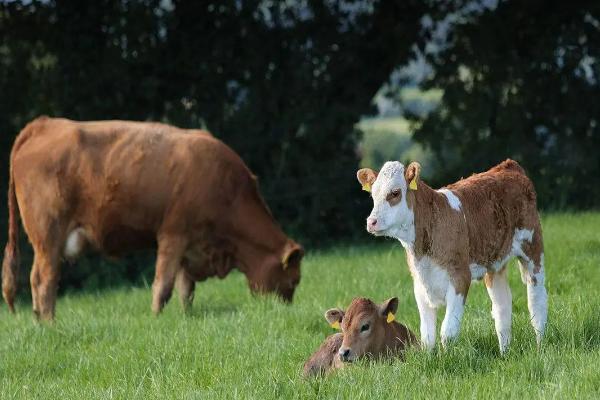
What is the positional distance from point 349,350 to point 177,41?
849cm

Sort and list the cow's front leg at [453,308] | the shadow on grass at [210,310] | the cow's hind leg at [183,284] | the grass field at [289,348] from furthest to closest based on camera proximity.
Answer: the cow's hind leg at [183,284]
the shadow on grass at [210,310]
the cow's front leg at [453,308]
the grass field at [289,348]

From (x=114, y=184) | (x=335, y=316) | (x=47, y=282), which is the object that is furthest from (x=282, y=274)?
(x=335, y=316)

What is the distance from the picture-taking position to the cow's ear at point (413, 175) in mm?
6203

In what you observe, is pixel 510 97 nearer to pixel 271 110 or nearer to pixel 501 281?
pixel 271 110

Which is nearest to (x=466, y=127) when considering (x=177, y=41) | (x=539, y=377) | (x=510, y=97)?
(x=510, y=97)

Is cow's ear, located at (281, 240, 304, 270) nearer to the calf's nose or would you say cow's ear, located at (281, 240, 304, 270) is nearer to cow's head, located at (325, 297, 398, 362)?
cow's head, located at (325, 297, 398, 362)

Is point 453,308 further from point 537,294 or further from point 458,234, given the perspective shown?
point 537,294

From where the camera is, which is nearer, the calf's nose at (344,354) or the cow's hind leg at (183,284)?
the calf's nose at (344,354)

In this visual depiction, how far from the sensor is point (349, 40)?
48.3ft

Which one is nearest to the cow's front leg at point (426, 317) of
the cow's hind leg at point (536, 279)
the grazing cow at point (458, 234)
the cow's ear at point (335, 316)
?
the grazing cow at point (458, 234)

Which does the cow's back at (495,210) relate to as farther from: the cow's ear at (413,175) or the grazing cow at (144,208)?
the grazing cow at (144,208)

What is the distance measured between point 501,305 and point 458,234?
0.71 m

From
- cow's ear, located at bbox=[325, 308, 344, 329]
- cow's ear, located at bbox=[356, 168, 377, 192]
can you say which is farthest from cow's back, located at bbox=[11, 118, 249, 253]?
cow's ear, located at bbox=[356, 168, 377, 192]

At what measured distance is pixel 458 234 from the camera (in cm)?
637
